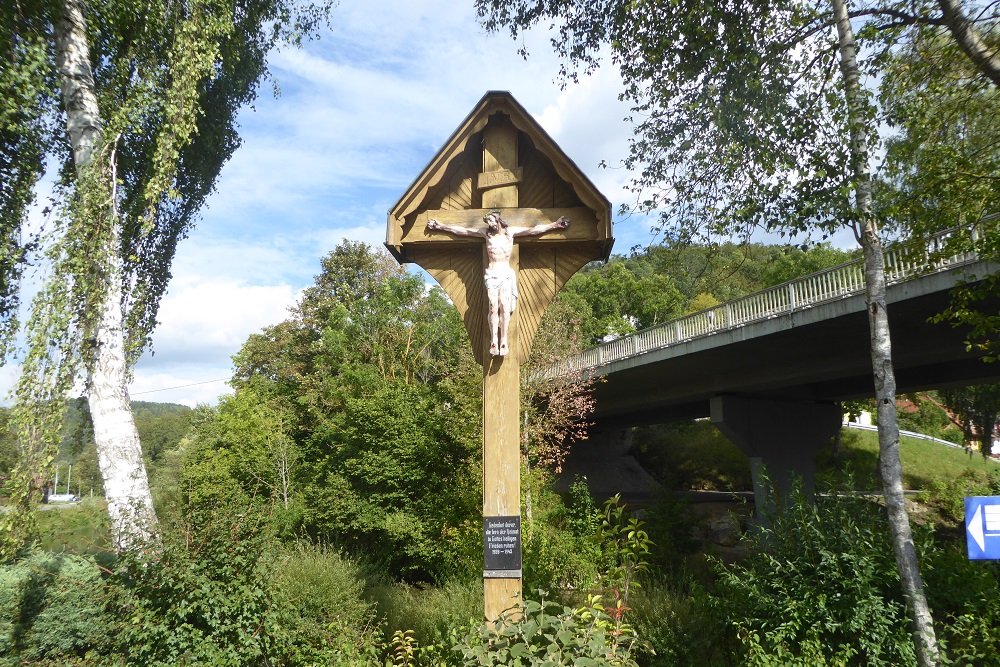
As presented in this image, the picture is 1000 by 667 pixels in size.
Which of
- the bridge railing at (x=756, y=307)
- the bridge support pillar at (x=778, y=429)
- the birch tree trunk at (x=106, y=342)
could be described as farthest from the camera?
the bridge support pillar at (x=778, y=429)

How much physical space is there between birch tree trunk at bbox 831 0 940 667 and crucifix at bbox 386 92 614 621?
2.95 metres

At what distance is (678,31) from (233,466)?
Result: 16842 millimetres

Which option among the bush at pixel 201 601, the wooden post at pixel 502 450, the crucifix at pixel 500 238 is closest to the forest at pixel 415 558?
the bush at pixel 201 601

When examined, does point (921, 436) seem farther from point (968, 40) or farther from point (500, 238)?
point (500, 238)

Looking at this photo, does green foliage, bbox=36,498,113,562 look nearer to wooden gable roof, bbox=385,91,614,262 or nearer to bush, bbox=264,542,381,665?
bush, bbox=264,542,381,665

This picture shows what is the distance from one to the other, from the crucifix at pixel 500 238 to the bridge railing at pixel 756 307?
7.55m

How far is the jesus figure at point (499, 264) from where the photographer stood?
522 cm

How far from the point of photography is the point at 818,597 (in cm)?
603

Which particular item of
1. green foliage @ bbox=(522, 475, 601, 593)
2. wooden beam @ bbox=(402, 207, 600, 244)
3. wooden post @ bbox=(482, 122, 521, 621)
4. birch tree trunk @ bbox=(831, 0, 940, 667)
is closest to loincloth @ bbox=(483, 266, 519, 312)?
wooden post @ bbox=(482, 122, 521, 621)

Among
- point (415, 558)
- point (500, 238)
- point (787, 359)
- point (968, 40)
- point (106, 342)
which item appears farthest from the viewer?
point (787, 359)

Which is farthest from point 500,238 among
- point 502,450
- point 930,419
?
point 930,419

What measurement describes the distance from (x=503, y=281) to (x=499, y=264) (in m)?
0.16

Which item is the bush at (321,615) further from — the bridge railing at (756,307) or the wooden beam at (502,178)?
the bridge railing at (756,307)

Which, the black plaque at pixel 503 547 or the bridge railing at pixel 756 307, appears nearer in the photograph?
the black plaque at pixel 503 547
